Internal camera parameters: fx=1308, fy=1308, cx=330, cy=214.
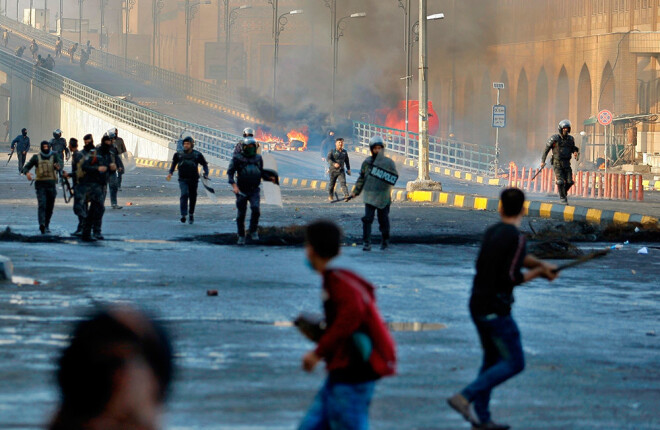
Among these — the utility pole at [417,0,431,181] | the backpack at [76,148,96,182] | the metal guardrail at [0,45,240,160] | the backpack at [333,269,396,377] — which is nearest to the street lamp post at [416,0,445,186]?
the utility pole at [417,0,431,181]

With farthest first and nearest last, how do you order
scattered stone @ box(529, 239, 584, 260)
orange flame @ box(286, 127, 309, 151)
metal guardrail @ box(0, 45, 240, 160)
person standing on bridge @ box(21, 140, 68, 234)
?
orange flame @ box(286, 127, 309, 151)
metal guardrail @ box(0, 45, 240, 160)
person standing on bridge @ box(21, 140, 68, 234)
scattered stone @ box(529, 239, 584, 260)

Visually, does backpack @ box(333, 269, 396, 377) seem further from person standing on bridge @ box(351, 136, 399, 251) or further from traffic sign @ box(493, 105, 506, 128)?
traffic sign @ box(493, 105, 506, 128)

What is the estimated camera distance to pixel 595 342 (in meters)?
9.91

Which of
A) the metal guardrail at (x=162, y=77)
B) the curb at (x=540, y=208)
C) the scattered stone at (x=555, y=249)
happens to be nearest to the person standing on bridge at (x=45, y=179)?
the scattered stone at (x=555, y=249)

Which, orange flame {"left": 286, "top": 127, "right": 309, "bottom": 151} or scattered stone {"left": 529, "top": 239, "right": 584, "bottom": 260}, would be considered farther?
orange flame {"left": 286, "top": 127, "right": 309, "bottom": 151}

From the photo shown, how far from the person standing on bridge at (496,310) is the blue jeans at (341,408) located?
1.79 metres

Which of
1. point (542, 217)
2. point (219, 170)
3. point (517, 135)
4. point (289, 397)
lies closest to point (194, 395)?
point (289, 397)

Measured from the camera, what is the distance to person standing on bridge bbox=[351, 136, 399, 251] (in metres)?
17.1

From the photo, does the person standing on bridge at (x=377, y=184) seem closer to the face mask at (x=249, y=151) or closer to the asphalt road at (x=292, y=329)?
the asphalt road at (x=292, y=329)

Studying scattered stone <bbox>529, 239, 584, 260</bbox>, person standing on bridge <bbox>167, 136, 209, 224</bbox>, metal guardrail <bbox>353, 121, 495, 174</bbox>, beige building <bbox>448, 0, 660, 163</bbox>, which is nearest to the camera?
scattered stone <bbox>529, 239, 584, 260</bbox>

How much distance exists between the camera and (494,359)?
684cm

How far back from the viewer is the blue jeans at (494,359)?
6699 millimetres

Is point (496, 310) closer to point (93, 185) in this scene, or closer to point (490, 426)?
point (490, 426)

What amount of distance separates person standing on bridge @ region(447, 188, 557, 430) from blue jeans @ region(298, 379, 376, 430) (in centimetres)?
179
